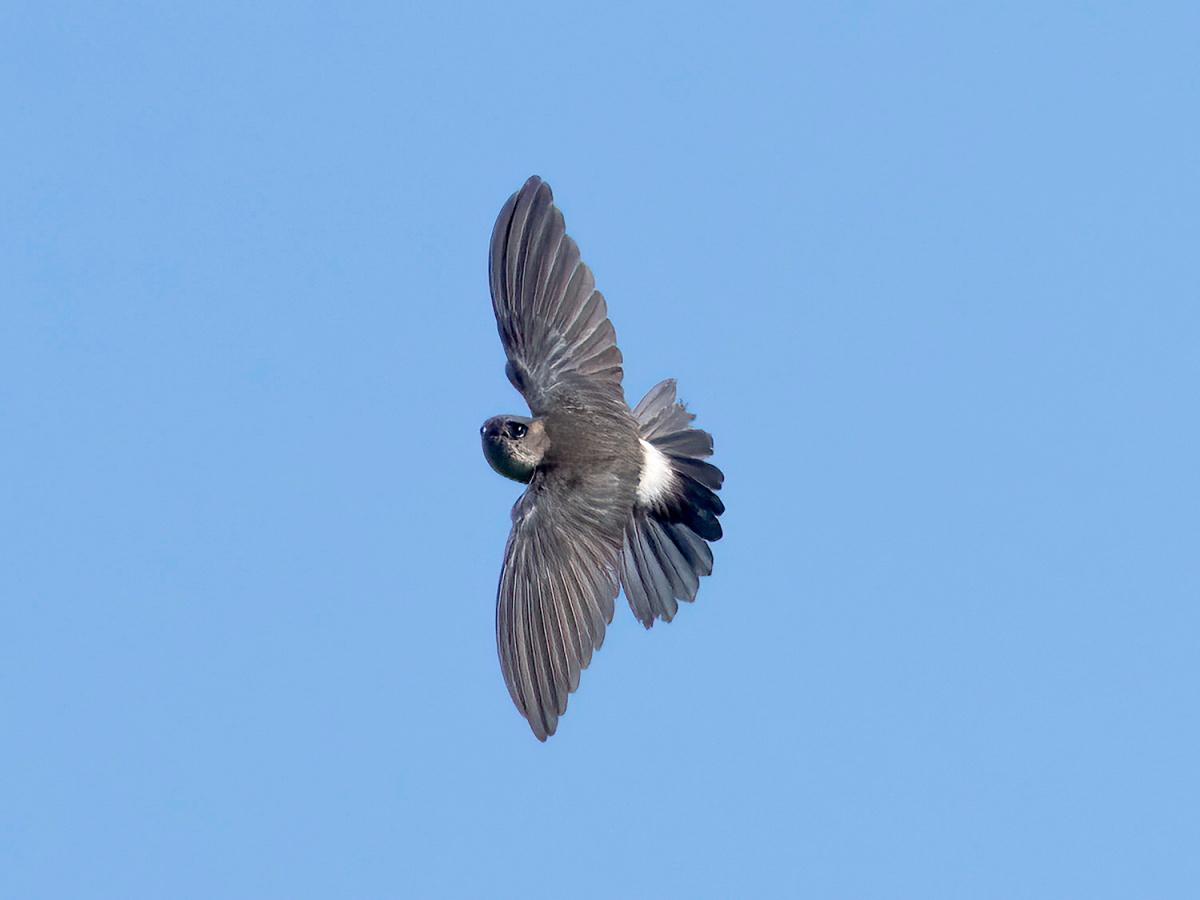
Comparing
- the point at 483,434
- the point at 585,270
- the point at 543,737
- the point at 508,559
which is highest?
the point at 585,270

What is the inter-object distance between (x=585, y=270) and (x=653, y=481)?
0.98 meters

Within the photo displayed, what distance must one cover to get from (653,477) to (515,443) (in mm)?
649

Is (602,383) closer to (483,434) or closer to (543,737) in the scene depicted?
(483,434)

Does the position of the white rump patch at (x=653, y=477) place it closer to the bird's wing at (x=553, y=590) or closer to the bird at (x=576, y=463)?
the bird at (x=576, y=463)

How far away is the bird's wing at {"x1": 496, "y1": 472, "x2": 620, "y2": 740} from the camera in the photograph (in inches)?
314

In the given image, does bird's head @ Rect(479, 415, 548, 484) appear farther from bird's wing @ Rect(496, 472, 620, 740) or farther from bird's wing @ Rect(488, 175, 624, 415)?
bird's wing @ Rect(488, 175, 624, 415)

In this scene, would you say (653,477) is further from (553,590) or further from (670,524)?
(553,590)

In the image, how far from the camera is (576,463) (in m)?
8.67

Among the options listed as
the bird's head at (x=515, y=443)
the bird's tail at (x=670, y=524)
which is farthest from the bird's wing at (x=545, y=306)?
the bird's tail at (x=670, y=524)

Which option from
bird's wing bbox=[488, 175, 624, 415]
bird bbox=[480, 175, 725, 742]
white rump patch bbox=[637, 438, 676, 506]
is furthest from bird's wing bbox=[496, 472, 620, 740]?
bird's wing bbox=[488, 175, 624, 415]

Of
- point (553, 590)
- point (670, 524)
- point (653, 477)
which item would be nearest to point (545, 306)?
point (653, 477)

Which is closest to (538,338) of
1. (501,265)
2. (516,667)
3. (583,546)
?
(501,265)

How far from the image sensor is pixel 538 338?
354 inches

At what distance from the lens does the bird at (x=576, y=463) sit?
27.3 feet
